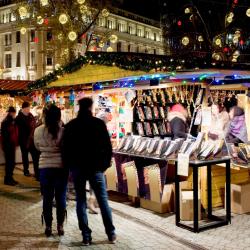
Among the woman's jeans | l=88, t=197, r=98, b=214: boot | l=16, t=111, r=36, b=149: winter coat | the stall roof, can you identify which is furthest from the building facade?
the woman's jeans

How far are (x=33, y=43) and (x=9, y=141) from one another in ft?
183

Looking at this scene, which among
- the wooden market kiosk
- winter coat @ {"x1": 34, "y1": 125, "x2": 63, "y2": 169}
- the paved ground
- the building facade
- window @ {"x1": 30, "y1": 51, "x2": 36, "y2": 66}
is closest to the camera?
the paved ground

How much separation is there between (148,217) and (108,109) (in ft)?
10.8

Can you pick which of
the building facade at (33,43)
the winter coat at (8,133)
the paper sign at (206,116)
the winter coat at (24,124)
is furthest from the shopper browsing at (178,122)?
the building facade at (33,43)

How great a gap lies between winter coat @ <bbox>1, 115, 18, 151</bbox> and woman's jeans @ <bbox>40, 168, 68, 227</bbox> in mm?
4721

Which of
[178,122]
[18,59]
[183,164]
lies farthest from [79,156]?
[18,59]

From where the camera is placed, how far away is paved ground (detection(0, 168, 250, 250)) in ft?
19.5

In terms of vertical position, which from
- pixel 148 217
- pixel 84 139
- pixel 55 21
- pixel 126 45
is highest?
pixel 126 45

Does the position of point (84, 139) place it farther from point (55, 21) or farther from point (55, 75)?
point (55, 21)

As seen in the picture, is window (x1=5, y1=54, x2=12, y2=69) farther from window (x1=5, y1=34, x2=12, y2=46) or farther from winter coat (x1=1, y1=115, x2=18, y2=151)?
winter coat (x1=1, y1=115, x2=18, y2=151)

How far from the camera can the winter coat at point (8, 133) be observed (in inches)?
419

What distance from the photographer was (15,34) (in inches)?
2623

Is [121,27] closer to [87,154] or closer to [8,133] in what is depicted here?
[8,133]

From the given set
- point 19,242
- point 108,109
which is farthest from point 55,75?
point 19,242
